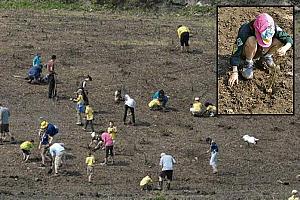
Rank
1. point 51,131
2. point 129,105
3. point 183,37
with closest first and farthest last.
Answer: point 51,131, point 129,105, point 183,37

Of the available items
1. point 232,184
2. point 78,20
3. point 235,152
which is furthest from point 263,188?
point 78,20

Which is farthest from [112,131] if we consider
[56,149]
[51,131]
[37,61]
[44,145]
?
[37,61]

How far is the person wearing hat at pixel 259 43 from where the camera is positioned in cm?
2948

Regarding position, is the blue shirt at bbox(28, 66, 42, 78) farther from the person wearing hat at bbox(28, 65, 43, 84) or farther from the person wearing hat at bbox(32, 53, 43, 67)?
the person wearing hat at bbox(32, 53, 43, 67)

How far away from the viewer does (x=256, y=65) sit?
102 ft

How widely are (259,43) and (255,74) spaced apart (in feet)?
7.55

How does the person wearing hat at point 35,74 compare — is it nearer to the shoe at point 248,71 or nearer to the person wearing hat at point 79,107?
the person wearing hat at point 79,107

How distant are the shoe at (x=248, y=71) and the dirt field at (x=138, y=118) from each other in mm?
6442

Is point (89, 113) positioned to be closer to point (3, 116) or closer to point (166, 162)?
point (3, 116)

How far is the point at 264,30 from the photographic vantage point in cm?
2936

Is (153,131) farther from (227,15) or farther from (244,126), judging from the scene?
(227,15)

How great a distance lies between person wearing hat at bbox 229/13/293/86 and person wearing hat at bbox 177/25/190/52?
21301 millimetres

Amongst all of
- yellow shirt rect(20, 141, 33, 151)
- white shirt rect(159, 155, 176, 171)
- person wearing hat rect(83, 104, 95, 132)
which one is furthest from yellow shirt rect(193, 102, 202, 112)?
yellow shirt rect(20, 141, 33, 151)

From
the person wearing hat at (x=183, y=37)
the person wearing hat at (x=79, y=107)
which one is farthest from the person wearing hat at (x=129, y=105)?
the person wearing hat at (x=183, y=37)
